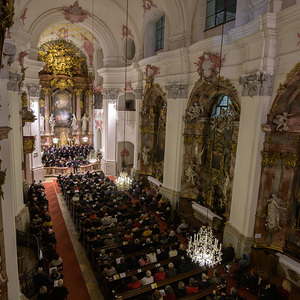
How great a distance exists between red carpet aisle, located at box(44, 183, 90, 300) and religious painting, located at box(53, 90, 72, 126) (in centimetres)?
1407

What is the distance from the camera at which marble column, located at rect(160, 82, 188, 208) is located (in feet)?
42.5

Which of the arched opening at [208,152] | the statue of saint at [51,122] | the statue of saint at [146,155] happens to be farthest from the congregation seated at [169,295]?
the statue of saint at [51,122]

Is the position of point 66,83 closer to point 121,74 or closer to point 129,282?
point 121,74

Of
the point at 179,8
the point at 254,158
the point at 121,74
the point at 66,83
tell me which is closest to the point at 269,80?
the point at 254,158

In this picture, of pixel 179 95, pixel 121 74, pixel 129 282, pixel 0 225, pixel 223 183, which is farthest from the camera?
pixel 121 74

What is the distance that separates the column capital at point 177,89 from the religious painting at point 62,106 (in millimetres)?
16138

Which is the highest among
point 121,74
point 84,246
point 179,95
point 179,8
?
point 179,8

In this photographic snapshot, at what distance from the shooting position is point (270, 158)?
8.81 metres

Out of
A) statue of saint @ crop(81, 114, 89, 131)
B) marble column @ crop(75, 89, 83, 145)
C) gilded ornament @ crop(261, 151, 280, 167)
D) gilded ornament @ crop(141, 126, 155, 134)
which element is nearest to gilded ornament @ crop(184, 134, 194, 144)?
gilded ornament @ crop(141, 126, 155, 134)

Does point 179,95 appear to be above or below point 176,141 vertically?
above

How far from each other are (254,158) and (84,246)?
729 centimetres

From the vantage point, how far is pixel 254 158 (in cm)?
895

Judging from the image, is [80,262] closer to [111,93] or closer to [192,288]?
[192,288]

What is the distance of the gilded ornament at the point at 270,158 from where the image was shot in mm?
8773
